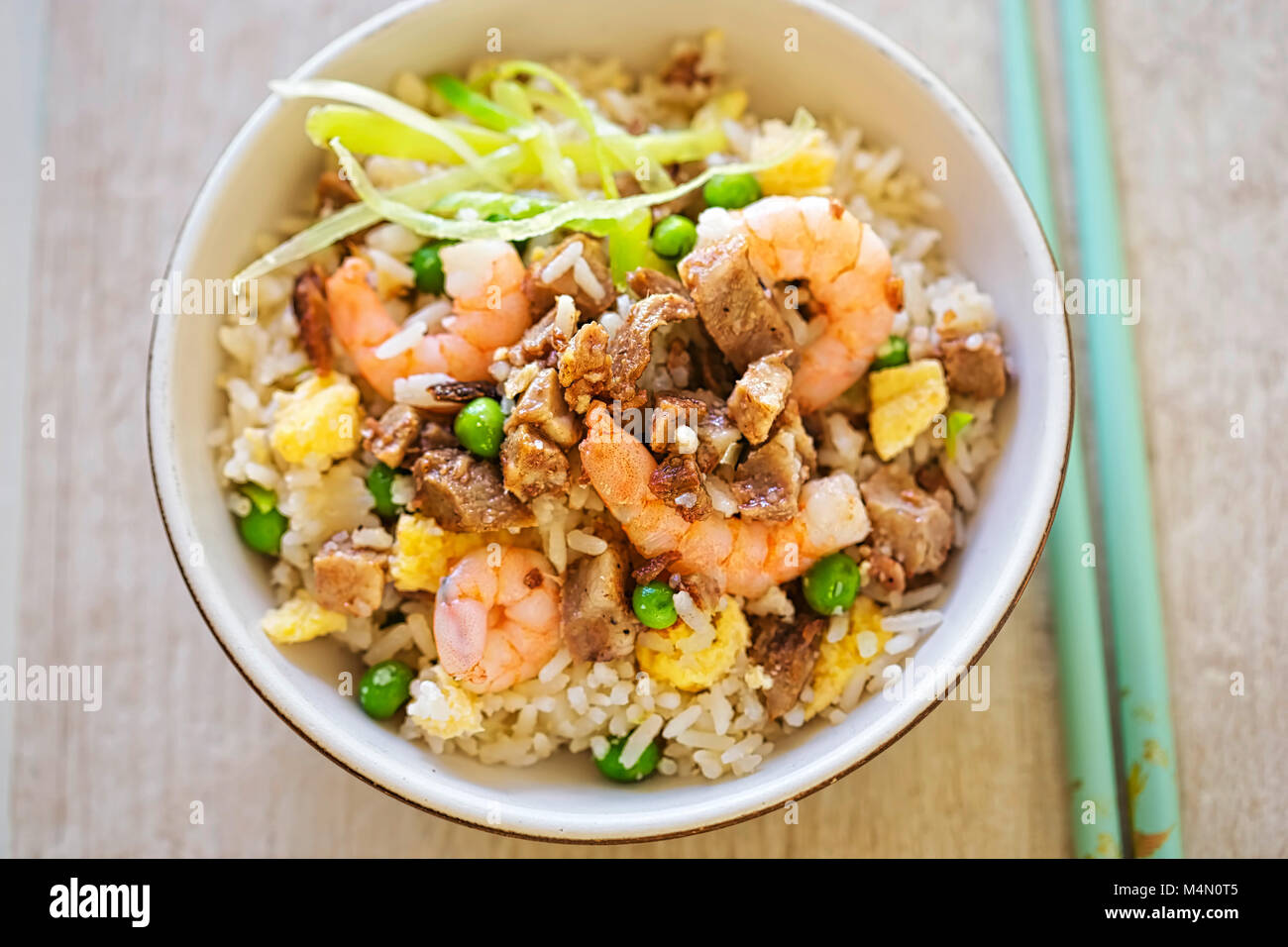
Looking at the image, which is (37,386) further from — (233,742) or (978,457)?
(978,457)

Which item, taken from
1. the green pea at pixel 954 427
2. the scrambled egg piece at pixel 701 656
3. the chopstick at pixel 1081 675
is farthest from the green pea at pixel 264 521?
the chopstick at pixel 1081 675

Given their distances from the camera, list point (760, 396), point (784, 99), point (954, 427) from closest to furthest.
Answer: point (760, 396) < point (954, 427) < point (784, 99)

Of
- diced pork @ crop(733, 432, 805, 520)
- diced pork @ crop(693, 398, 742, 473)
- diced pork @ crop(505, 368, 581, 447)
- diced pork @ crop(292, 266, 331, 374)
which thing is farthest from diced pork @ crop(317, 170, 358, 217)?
diced pork @ crop(733, 432, 805, 520)

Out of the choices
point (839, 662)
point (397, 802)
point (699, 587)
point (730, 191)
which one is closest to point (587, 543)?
point (699, 587)

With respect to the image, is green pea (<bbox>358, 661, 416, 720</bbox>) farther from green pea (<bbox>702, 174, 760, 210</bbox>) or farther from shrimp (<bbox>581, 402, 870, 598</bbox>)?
green pea (<bbox>702, 174, 760, 210</bbox>)

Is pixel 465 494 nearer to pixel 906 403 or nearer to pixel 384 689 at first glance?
pixel 384 689

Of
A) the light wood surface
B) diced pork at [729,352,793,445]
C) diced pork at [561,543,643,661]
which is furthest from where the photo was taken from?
the light wood surface

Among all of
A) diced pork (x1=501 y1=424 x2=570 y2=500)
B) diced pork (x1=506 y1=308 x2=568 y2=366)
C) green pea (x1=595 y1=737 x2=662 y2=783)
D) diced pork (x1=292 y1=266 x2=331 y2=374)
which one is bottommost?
green pea (x1=595 y1=737 x2=662 y2=783)
